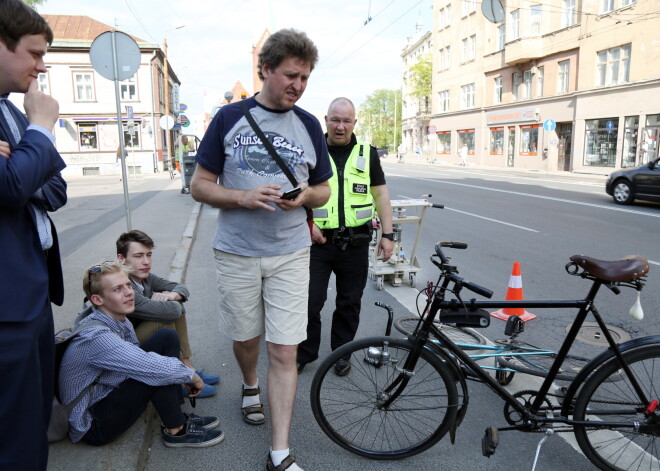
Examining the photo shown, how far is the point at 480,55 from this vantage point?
4150cm

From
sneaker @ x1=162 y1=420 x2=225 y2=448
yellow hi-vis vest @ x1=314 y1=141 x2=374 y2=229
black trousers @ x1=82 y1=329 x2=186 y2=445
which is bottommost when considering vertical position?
sneaker @ x1=162 y1=420 x2=225 y2=448

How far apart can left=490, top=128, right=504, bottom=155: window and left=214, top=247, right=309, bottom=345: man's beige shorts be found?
38463 mm

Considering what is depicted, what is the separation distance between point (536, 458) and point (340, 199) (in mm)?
2128

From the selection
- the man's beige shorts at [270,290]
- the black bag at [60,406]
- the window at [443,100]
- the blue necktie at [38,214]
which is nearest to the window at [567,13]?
the window at [443,100]

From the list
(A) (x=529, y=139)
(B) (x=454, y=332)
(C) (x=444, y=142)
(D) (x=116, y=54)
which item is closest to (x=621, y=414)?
(B) (x=454, y=332)

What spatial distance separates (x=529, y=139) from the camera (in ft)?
116

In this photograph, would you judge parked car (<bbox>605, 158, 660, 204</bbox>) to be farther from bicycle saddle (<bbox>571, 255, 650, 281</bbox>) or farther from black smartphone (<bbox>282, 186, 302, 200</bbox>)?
black smartphone (<bbox>282, 186, 302, 200</bbox>)

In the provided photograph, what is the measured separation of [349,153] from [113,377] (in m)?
2.26

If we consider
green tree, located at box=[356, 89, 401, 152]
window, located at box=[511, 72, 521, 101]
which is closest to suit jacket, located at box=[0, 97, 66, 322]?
window, located at box=[511, 72, 521, 101]

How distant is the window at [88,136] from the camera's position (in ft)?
118

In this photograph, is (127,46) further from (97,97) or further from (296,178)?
(97,97)

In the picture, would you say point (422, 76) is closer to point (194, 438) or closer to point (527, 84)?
point (527, 84)

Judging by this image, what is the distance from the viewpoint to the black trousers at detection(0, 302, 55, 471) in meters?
1.73

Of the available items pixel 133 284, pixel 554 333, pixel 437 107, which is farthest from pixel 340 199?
pixel 437 107
